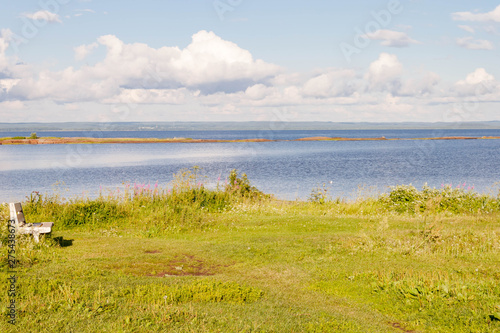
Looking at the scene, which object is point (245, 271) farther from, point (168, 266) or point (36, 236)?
point (36, 236)

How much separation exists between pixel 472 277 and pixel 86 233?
13056mm

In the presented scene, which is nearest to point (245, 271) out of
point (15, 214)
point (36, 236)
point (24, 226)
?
point (36, 236)

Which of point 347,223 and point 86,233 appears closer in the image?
point 86,233

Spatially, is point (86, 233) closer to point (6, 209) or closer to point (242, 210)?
point (6, 209)

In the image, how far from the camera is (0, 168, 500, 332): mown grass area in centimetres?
779

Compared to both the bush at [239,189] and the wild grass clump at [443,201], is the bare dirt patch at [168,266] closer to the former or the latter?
the bush at [239,189]

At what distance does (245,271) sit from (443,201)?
15.1m

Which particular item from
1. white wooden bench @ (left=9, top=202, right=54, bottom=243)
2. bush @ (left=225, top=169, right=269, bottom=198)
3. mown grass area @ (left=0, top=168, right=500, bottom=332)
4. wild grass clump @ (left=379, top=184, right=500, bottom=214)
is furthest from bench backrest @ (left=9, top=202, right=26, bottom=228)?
wild grass clump @ (left=379, top=184, right=500, bottom=214)

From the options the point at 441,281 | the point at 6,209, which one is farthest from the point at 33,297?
the point at 6,209

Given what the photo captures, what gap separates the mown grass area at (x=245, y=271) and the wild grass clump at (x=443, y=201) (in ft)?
3.64

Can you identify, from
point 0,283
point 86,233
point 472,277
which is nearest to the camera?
point 0,283

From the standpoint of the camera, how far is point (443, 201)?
905 inches

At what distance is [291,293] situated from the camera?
9703 millimetres

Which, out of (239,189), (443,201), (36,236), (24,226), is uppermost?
(24,226)
